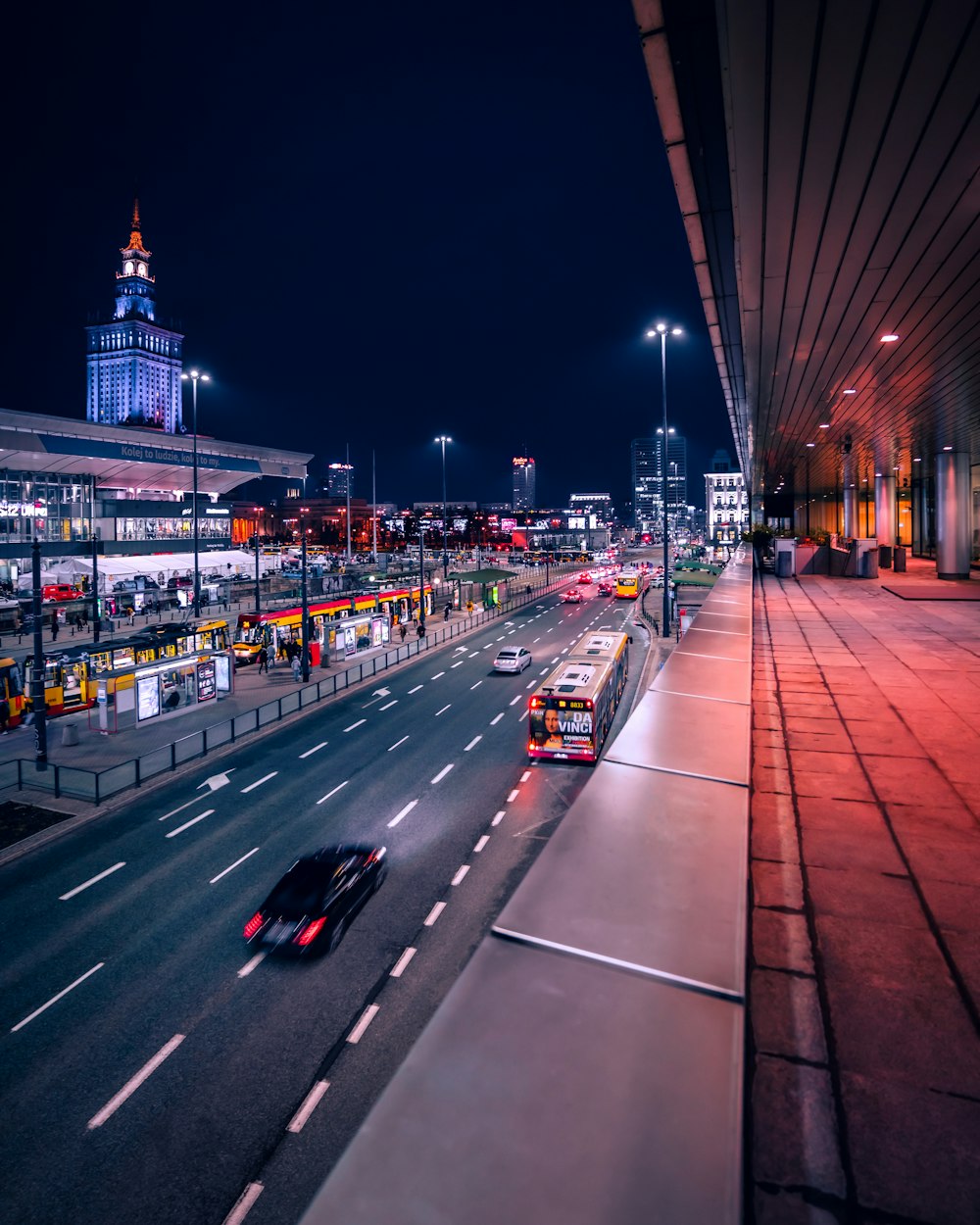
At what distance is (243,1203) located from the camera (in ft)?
21.7

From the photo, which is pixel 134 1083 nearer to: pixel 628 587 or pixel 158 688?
pixel 158 688

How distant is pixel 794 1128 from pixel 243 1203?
6.65m

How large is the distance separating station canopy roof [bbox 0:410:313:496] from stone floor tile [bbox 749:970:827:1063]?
72770 mm

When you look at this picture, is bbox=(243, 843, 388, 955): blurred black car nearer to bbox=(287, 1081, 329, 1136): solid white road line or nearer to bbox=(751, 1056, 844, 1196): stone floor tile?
bbox=(287, 1081, 329, 1136): solid white road line

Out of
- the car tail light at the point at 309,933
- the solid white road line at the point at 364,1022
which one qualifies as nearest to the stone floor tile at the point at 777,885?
the solid white road line at the point at 364,1022

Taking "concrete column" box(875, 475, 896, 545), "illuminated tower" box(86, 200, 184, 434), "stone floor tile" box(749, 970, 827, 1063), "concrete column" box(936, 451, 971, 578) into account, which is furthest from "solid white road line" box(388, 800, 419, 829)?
"illuminated tower" box(86, 200, 184, 434)

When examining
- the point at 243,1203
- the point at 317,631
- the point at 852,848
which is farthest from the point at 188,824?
the point at 317,631

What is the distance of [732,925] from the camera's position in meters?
2.81

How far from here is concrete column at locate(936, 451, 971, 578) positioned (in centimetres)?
2798

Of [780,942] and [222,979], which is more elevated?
[780,942]

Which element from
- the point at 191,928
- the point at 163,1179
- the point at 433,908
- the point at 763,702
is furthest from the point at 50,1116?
the point at 763,702

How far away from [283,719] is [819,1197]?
2414cm

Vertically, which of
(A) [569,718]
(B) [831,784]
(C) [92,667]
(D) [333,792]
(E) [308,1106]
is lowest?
(E) [308,1106]

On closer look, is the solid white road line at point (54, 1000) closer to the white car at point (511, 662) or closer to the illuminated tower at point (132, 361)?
the white car at point (511, 662)
